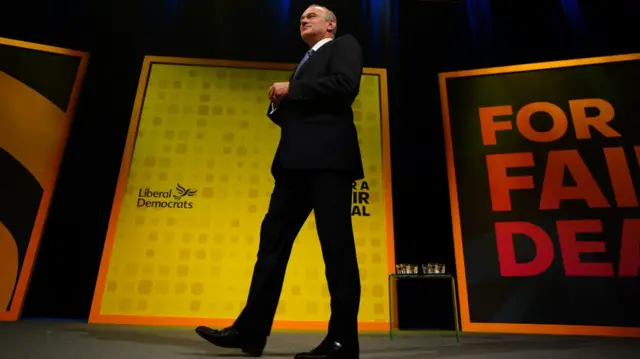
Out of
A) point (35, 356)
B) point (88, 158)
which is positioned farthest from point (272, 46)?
point (35, 356)

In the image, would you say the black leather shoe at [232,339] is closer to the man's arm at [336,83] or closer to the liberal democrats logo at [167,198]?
the man's arm at [336,83]

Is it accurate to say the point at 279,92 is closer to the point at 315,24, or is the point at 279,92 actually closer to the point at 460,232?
the point at 315,24

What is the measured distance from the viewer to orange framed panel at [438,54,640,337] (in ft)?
8.35

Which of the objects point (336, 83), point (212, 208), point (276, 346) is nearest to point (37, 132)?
point (212, 208)

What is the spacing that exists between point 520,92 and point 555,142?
47cm

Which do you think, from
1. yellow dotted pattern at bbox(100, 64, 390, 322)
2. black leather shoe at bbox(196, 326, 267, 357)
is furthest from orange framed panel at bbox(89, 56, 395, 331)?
black leather shoe at bbox(196, 326, 267, 357)

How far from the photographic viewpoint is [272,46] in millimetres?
3514

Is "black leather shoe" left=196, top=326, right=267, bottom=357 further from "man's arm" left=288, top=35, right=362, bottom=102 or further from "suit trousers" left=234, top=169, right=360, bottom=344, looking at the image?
"man's arm" left=288, top=35, right=362, bottom=102

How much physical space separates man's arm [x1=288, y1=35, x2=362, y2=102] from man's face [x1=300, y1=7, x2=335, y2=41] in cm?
18

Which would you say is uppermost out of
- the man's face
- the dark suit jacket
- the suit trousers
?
the man's face

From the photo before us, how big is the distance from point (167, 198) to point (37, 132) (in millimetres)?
1106

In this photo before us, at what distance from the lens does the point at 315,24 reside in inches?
61.1

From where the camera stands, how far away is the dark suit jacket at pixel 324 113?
1.34 metres

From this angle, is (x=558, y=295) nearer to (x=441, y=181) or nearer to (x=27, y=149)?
(x=441, y=181)
